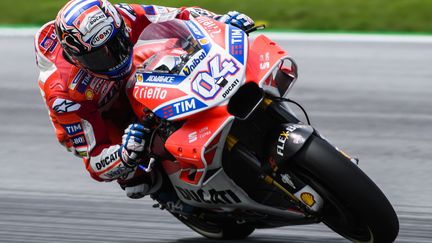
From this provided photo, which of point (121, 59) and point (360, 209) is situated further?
point (121, 59)

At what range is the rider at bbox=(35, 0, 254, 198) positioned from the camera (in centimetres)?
479

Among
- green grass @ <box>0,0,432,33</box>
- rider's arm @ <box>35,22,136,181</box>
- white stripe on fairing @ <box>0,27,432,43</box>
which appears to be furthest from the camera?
green grass @ <box>0,0,432,33</box>

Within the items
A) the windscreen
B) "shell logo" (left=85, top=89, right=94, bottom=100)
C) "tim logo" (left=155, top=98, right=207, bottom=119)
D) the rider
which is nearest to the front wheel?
"tim logo" (left=155, top=98, right=207, bottom=119)

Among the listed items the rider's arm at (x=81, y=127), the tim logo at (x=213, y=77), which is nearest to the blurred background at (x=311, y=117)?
the rider's arm at (x=81, y=127)

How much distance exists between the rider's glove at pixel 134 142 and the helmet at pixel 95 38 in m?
0.31

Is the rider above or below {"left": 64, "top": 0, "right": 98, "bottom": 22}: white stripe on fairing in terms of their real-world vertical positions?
below

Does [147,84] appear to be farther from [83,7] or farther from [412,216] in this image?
[412,216]

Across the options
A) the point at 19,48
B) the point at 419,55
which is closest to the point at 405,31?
the point at 419,55

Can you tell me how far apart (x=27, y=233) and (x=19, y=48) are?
6443 mm

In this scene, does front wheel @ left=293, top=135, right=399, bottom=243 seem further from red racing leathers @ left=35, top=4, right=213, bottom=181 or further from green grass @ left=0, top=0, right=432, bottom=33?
green grass @ left=0, top=0, right=432, bottom=33

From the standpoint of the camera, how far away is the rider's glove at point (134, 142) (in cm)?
473

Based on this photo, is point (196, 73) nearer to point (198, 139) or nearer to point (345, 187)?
point (198, 139)

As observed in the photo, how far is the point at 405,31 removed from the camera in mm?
11898

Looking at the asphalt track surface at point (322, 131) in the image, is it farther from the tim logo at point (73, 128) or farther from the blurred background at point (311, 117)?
the tim logo at point (73, 128)
